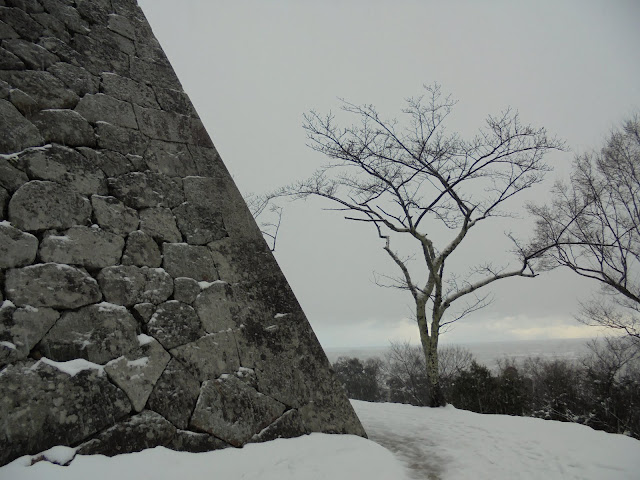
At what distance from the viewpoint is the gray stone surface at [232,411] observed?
94.8 inches

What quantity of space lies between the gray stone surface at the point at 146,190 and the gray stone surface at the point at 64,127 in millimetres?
389

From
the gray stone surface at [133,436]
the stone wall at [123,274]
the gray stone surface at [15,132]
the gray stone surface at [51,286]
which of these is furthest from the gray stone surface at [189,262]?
the gray stone surface at [15,132]

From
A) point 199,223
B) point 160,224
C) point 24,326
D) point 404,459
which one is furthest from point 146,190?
point 404,459

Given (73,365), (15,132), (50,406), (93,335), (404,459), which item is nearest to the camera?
(50,406)

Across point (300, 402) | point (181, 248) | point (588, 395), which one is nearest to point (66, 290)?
point (181, 248)

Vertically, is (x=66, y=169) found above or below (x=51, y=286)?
above

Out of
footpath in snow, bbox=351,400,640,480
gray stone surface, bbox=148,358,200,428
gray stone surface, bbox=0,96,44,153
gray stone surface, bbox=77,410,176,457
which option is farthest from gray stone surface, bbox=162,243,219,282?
footpath in snow, bbox=351,400,640,480

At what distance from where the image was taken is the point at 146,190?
9.51 feet

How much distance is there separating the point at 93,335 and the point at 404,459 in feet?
9.25

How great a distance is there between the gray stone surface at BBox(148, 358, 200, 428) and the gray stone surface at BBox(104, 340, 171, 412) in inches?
1.7

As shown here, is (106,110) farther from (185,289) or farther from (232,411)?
(232,411)

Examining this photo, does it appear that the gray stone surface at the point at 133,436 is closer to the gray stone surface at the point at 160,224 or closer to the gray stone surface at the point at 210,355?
the gray stone surface at the point at 210,355

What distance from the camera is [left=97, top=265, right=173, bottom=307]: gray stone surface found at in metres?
2.40

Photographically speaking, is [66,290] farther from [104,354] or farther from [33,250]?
[104,354]
